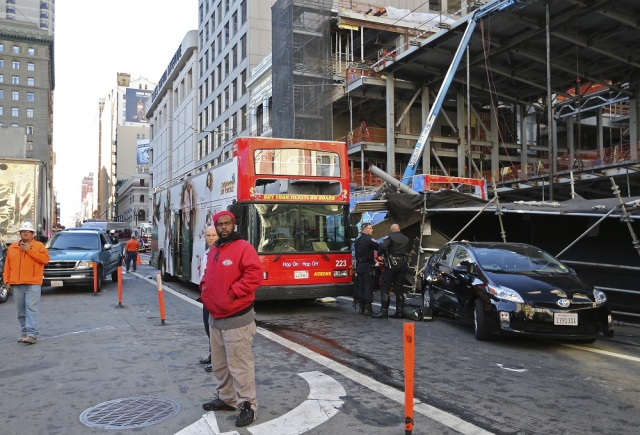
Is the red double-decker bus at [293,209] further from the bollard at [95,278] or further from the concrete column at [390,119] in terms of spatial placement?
the concrete column at [390,119]

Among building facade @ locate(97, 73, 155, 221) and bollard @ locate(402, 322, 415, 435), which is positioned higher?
building facade @ locate(97, 73, 155, 221)

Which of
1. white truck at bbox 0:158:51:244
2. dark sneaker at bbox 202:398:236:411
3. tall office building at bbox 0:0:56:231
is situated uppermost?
tall office building at bbox 0:0:56:231

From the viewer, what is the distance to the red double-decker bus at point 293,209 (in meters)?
10.9

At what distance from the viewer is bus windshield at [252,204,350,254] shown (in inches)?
434

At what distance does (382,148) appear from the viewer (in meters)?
35.8

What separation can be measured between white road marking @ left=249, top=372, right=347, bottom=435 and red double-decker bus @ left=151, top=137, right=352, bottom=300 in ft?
16.2

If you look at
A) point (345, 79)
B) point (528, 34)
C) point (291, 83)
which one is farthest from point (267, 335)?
point (345, 79)

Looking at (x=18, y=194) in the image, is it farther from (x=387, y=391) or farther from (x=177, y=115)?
(x=177, y=115)

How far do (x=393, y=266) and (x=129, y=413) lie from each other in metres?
6.49

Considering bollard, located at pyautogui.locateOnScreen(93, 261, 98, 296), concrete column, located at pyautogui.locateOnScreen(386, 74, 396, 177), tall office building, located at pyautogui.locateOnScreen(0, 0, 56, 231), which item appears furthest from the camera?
tall office building, located at pyautogui.locateOnScreen(0, 0, 56, 231)

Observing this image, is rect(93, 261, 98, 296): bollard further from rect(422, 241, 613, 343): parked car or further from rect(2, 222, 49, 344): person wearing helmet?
rect(422, 241, 613, 343): parked car

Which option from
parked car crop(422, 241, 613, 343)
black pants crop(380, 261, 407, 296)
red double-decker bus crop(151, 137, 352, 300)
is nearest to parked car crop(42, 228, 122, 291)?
red double-decker bus crop(151, 137, 352, 300)

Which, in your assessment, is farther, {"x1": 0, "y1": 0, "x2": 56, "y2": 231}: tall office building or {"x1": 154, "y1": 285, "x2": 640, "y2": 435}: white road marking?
{"x1": 0, "y1": 0, "x2": 56, "y2": 231}: tall office building

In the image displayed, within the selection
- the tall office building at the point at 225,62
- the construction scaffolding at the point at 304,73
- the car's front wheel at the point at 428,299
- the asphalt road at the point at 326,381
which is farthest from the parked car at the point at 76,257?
the tall office building at the point at 225,62
